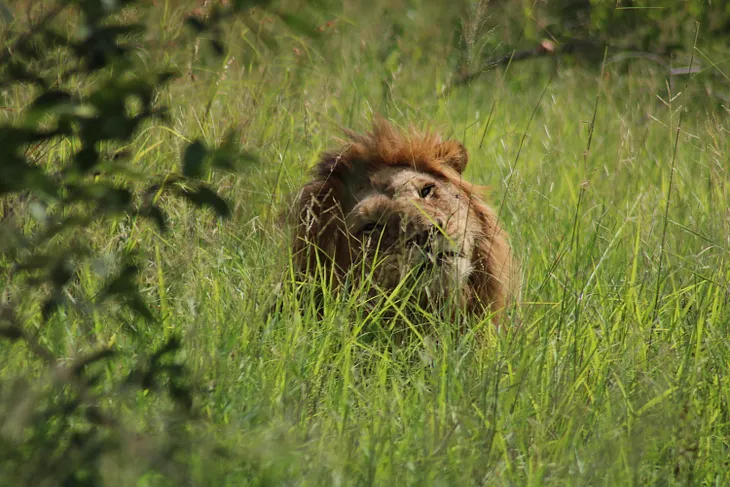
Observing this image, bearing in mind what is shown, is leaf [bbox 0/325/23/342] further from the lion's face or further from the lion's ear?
the lion's ear

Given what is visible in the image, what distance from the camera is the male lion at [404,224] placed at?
3215 millimetres

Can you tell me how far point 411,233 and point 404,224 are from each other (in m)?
0.11

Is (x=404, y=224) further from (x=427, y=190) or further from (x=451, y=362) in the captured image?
(x=451, y=362)

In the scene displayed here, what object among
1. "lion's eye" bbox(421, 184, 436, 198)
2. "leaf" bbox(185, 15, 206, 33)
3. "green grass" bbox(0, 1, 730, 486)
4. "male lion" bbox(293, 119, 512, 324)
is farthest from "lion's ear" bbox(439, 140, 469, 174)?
"leaf" bbox(185, 15, 206, 33)

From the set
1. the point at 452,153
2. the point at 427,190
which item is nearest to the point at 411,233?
the point at 427,190

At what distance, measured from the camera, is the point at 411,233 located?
10.6ft

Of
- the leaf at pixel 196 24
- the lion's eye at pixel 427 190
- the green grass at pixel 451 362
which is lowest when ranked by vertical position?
the green grass at pixel 451 362

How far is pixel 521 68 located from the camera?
8031 mm

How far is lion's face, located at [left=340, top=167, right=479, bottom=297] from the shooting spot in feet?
10.5

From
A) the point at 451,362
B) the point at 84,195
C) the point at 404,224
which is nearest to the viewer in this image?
the point at 84,195

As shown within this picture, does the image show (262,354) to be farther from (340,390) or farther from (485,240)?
(485,240)

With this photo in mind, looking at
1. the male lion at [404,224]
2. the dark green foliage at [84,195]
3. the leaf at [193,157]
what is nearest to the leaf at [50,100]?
the dark green foliage at [84,195]

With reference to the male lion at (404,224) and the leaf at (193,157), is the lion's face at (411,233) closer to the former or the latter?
the male lion at (404,224)

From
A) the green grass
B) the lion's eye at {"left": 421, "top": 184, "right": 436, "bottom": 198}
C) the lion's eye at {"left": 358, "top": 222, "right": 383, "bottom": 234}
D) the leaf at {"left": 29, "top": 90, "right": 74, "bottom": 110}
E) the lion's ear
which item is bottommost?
the green grass
